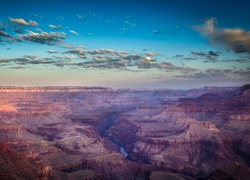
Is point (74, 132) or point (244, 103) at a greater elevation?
point (244, 103)

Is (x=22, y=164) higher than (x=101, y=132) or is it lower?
higher

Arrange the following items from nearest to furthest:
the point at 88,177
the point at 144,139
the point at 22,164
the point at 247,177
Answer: the point at 247,177 < the point at 22,164 < the point at 88,177 < the point at 144,139

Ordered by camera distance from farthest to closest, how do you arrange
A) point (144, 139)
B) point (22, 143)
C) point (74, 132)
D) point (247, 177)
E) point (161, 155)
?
point (74, 132) → point (144, 139) → point (161, 155) → point (22, 143) → point (247, 177)

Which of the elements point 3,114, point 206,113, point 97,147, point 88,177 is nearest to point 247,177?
point 88,177

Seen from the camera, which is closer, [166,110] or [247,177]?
[247,177]

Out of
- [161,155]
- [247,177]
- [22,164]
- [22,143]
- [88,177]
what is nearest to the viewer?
[247,177]

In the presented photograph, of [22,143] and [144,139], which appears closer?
[22,143]

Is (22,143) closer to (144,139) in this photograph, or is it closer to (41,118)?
(144,139)

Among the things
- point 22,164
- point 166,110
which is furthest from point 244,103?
point 22,164

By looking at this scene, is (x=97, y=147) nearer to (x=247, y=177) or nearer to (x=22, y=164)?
(x=22, y=164)
